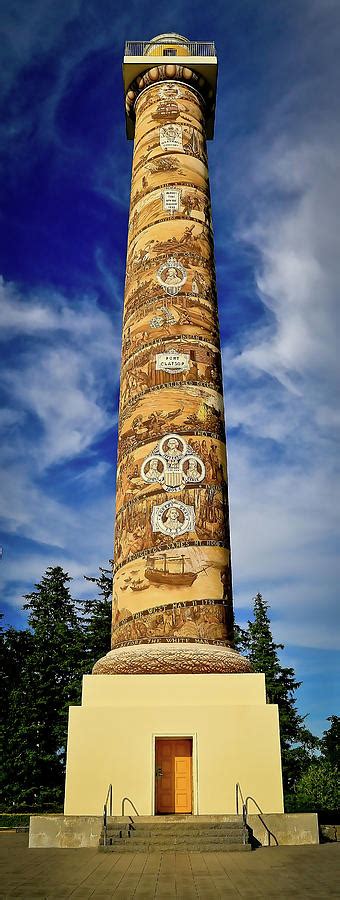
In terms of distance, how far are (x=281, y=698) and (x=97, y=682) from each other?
15.4 m

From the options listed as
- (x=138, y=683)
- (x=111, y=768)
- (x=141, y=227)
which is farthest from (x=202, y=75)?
(x=111, y=768)

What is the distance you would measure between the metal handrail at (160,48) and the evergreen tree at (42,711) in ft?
57.6

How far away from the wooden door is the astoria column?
1.11m

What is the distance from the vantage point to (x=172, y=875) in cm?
697

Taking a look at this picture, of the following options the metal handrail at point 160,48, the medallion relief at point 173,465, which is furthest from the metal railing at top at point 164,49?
the medallion relief at point 173,465

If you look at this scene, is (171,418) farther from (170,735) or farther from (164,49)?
(164,49)

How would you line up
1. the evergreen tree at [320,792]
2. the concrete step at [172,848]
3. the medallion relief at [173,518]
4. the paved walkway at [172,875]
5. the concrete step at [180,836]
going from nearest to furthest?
the paved walkway at [172,875], the concrete step at [172,848], the concrete step at [180,836], the medallion relief at [173,518], the evergreen tree at [320,792]

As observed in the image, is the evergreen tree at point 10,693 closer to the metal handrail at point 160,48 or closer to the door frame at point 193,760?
the door frame at point 193,760

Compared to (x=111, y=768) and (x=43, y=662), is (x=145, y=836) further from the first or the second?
(x=43, y=662)

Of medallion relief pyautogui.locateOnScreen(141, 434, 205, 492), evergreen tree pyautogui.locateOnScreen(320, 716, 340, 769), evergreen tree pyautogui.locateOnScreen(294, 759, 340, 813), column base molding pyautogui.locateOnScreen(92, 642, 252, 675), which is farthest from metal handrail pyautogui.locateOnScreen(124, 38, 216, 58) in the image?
evergreen tree pyautogui.locateOnScreen(320, 716, 340, 769)

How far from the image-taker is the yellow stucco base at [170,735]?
9.83 metres

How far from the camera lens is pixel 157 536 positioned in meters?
11.7

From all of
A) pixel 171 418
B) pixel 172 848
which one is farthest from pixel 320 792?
pixel 171 418

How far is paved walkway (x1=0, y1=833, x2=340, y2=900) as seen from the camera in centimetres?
615
